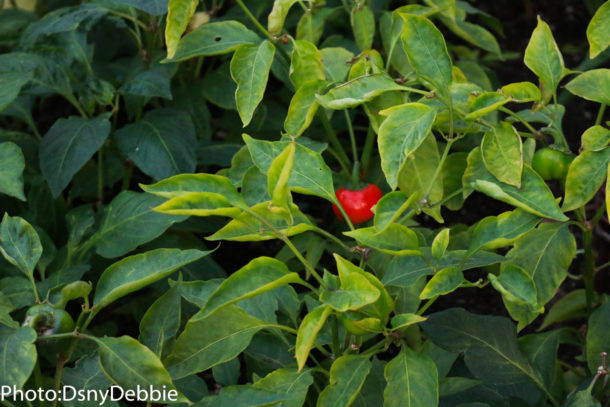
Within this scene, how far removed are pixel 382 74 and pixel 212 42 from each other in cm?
31

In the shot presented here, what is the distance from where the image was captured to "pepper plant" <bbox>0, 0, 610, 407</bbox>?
1.06 m

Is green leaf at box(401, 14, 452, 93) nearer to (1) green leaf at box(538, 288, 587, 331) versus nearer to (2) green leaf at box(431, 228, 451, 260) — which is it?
(2) green leaf at box(431, 228, 451, 260)

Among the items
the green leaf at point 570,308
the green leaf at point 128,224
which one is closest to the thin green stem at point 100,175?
the green leaf at point 128,224

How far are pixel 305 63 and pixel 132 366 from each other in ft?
1.72

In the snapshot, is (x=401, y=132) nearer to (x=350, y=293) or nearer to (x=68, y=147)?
(x=350, y=293)

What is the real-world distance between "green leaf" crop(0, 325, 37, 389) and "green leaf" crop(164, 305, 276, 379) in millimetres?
195

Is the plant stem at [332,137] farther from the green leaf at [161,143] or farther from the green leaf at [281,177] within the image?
the green leaf at [281,177]

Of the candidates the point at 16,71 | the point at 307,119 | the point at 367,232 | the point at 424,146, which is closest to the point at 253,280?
the point at 367,232

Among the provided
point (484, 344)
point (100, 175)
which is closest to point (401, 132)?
point (484, 344)

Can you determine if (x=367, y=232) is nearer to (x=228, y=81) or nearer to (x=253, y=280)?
(x=253, y=280)

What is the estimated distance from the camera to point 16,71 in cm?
152

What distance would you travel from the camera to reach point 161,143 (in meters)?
1.53

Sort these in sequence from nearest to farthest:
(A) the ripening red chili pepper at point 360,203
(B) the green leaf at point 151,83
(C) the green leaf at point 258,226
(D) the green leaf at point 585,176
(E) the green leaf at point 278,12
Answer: (C) the green leaf at point 258,226
(D) the green leaf at point 585,176
(E) the green leaf at point 278,12
(A) the ripening red chili pepper at point 360,203
(B) the green leaf at point 151,83

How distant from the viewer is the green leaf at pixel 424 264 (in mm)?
1124
